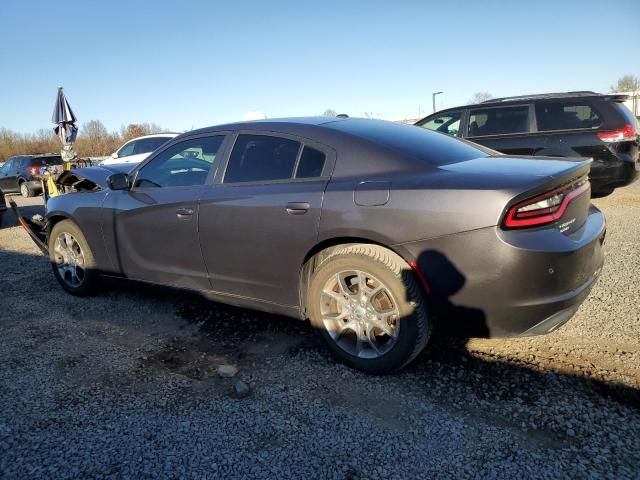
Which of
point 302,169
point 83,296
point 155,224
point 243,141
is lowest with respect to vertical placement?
point 83,296

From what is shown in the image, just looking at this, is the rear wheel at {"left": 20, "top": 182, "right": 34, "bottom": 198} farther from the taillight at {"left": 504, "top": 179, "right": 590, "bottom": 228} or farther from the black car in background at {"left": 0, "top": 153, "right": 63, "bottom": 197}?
the taillight at {"left": 504, "top": 179, "right": 590, "bottom": 228}

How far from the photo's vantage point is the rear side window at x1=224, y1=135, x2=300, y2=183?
3.17 m

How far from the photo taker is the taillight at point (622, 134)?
6668 mm

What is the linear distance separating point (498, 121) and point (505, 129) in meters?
0.19

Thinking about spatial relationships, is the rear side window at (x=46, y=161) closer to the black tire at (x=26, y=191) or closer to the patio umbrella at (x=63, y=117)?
the black tire at (x=26, y=191)

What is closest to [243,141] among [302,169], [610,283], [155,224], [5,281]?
[302,169]

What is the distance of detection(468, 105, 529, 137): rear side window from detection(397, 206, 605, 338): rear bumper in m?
5.37

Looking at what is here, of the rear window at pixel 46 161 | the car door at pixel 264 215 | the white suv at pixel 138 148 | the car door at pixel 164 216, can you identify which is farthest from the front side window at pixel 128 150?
the car door at pixel 264 215

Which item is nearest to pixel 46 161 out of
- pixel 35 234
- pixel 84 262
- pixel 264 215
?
pixel 35 234

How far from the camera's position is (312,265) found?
9.91 ft

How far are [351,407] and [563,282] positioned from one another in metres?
1.32

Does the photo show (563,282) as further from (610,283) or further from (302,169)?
(610,283)

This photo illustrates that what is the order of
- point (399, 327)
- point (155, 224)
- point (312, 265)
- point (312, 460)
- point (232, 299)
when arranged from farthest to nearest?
point (155, 224) < point (232, 299) < point (312, 265) < point (399, 327) < point (312, 460)

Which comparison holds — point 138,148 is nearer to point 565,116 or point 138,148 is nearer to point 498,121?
point 498,121
